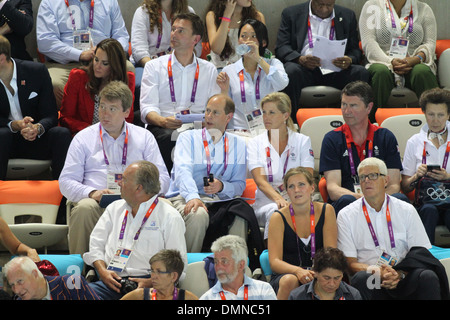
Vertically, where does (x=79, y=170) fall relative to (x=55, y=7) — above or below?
below

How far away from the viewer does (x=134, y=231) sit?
4.86 metres

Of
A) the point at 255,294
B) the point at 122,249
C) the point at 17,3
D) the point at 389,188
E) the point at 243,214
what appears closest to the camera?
the point at 255,294

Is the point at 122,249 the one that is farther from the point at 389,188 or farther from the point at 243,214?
the point at 389,188

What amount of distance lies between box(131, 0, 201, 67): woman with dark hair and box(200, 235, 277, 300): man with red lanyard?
297 cm

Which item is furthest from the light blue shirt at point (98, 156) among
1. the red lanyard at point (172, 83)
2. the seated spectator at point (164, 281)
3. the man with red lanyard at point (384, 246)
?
the man with red lanyard at point (384, 246)

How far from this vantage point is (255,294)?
4504 mm

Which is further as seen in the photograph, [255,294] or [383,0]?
[383,0]

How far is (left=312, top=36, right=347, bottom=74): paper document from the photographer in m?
7.05

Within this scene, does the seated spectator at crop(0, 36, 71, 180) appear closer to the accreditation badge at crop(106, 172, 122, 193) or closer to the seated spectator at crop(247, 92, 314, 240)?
the accreditation badge at crop(106, 172, 122, 193)

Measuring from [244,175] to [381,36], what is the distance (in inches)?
94.2

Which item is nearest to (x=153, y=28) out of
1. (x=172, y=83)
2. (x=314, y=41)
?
(x=172, y=83)

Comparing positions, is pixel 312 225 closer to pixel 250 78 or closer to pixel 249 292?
pixel 249 292
